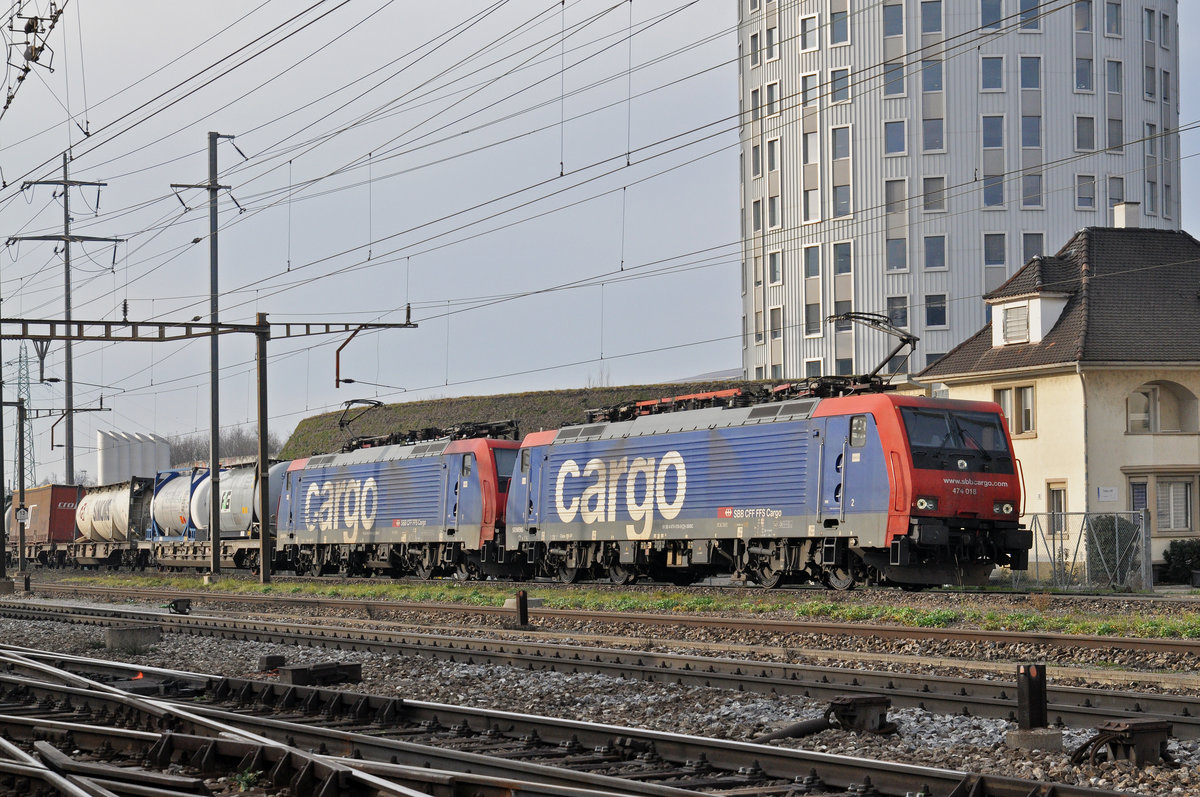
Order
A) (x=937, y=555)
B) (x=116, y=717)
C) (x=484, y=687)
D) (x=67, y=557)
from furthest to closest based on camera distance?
(x=67, y=557) → (x=937, y=555) → (x=484, y=687) → (x=116, y=717)

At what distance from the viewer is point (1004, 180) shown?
2475 inches

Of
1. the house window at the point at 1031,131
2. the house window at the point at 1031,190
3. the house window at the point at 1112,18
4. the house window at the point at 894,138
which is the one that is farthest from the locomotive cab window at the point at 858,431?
the house window at the point at 1112,18

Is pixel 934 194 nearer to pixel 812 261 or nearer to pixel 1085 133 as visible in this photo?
pixel 812 261

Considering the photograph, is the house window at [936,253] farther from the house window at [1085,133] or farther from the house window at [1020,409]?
the house window at [1020,409]

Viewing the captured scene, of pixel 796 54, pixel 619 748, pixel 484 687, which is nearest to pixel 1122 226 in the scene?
pixel 796 54

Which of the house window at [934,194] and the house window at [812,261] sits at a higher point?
the house window at [934,194]

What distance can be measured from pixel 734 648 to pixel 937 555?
7817mm

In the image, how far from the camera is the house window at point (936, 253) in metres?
63.2

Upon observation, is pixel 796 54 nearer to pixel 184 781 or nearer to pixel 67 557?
pixel 67 557

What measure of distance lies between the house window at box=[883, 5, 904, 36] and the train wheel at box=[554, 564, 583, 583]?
135 feet

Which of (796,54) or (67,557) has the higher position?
(796,54)

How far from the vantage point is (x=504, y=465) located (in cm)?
3284

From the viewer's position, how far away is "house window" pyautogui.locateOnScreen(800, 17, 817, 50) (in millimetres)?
65312

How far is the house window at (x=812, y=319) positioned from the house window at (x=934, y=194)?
6.98 meters
